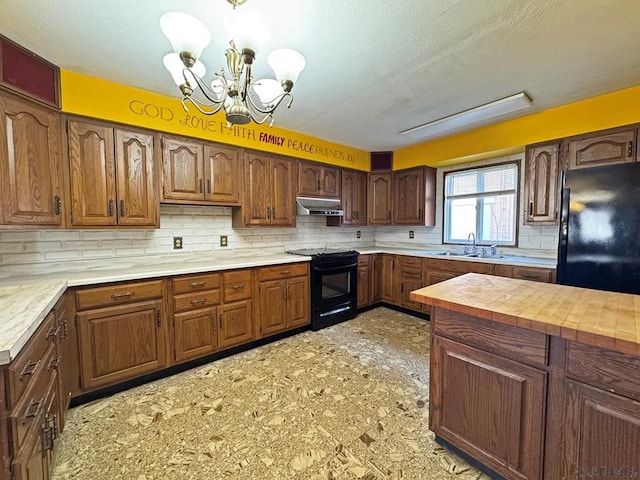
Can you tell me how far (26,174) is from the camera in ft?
6.05

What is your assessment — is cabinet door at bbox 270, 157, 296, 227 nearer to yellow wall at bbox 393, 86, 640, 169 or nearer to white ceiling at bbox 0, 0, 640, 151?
white ceiling at bbox 0, 0, 640, 151

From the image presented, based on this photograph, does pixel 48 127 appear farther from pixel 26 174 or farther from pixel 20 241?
pixel 20 241

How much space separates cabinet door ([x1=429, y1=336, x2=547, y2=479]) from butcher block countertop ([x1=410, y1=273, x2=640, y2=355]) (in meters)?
0.24

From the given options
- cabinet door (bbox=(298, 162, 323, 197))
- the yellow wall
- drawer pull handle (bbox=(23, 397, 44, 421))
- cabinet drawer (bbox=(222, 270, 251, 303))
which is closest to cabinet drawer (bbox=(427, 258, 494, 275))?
the yellow wall

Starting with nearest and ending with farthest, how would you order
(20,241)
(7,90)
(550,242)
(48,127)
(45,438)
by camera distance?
(45,438), (7,90), (48,127), (20,241), (550,242)

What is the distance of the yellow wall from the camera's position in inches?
93.9

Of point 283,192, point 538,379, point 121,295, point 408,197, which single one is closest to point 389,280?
point 408,197

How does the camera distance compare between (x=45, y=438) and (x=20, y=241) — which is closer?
(x=45, y=438)

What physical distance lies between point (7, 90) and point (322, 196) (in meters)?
2.90

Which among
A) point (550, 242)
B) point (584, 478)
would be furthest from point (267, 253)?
point (550, 242)

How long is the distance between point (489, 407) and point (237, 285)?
2.17 meters

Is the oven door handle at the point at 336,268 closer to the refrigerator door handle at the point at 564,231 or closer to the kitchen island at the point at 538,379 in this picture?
the kitchen island at the point at 538,379

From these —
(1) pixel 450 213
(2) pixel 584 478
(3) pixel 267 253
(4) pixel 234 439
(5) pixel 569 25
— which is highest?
(5) pixel 569 25

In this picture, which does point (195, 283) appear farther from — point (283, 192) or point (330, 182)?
point (330, 182)
